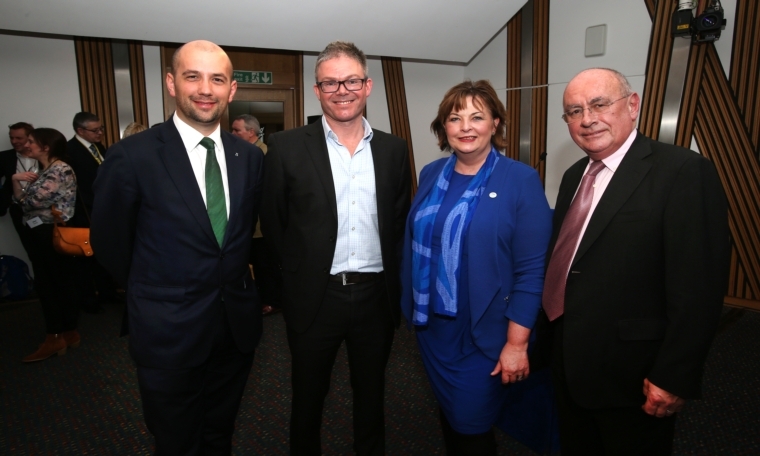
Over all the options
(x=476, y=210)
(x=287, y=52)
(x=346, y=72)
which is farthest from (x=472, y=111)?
(x=287, y=52)

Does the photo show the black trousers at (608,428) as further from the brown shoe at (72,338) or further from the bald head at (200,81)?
the brown shoe at (72,338)

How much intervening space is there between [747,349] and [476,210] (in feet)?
11.3

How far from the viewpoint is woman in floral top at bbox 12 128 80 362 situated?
3.70m

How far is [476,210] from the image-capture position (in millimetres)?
1774

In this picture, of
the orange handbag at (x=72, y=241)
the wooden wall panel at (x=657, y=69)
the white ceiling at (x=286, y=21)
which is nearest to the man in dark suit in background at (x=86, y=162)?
the orange handbag at (x=72, y=241)

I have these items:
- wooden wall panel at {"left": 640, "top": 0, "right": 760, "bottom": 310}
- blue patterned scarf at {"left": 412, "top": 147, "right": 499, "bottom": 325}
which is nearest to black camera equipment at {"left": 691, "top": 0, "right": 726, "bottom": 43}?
wooden wall panel at {"left": 640, "top": 0, "right": 760, "bottom": 310}

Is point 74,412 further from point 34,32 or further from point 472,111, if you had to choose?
point 34,32

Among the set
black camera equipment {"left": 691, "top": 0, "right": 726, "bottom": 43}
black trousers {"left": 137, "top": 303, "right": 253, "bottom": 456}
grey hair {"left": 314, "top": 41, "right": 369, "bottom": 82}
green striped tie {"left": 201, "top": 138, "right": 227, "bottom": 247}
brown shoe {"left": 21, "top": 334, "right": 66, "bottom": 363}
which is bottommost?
brown shoe {"left": 21, "top": 334, "right": 66, "bottom": 363}

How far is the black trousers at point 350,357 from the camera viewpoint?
2.00 m

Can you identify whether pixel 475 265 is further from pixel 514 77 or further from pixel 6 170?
pixel 514 77

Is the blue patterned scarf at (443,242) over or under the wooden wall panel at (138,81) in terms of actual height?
under

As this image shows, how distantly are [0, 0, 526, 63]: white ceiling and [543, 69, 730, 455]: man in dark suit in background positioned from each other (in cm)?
458

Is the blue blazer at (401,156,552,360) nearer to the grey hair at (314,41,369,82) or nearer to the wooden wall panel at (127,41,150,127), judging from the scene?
the grey hair at (314,41,369,82)

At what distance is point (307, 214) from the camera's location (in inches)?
76.9
